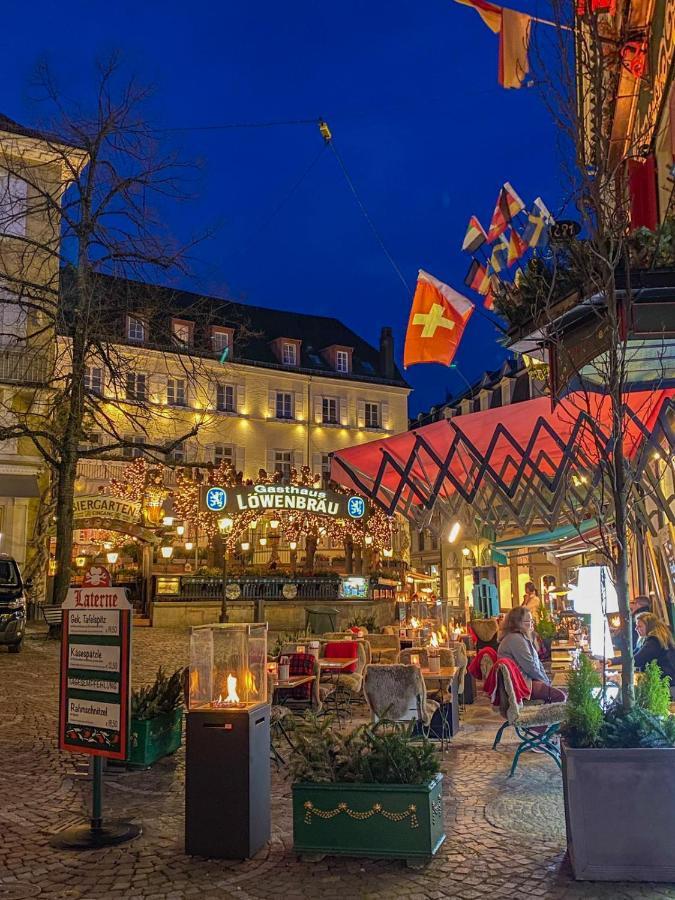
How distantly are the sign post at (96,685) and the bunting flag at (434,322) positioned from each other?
7562 millimetres

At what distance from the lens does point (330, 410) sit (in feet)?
158

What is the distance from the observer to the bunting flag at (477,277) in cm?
1262

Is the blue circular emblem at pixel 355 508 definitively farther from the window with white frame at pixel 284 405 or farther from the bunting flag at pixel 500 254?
the window with white frame at pixel 284 405

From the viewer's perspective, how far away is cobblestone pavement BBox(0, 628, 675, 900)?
4.75m

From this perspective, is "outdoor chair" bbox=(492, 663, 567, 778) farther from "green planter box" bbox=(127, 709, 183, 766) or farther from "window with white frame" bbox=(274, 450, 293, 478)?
"window with white frame" bbox=(274, 450, 293, 478)

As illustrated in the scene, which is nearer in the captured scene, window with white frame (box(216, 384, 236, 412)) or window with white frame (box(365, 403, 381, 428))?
window with white frame (box(216, 384, 236, 412))

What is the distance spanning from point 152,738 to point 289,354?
132 ft

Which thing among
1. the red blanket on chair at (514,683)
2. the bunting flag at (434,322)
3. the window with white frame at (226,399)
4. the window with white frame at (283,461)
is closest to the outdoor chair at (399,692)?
the red blanket on chair at (514,683)

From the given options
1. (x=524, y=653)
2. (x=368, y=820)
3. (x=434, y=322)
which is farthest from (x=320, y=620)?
(x=368, y=820)

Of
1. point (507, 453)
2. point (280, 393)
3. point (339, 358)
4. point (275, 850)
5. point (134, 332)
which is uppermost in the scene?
point (339, 358)

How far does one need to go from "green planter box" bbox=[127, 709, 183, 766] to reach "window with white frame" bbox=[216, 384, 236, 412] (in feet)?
118

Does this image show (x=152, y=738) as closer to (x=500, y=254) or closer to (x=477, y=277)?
(x=477, y=277)

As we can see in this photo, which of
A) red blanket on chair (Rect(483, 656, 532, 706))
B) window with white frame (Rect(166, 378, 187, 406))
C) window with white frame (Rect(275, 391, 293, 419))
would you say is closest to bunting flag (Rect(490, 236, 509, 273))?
red blanket on chair (Rect(483, 656, 532, 706))

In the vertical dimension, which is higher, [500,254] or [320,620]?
[500,254]
